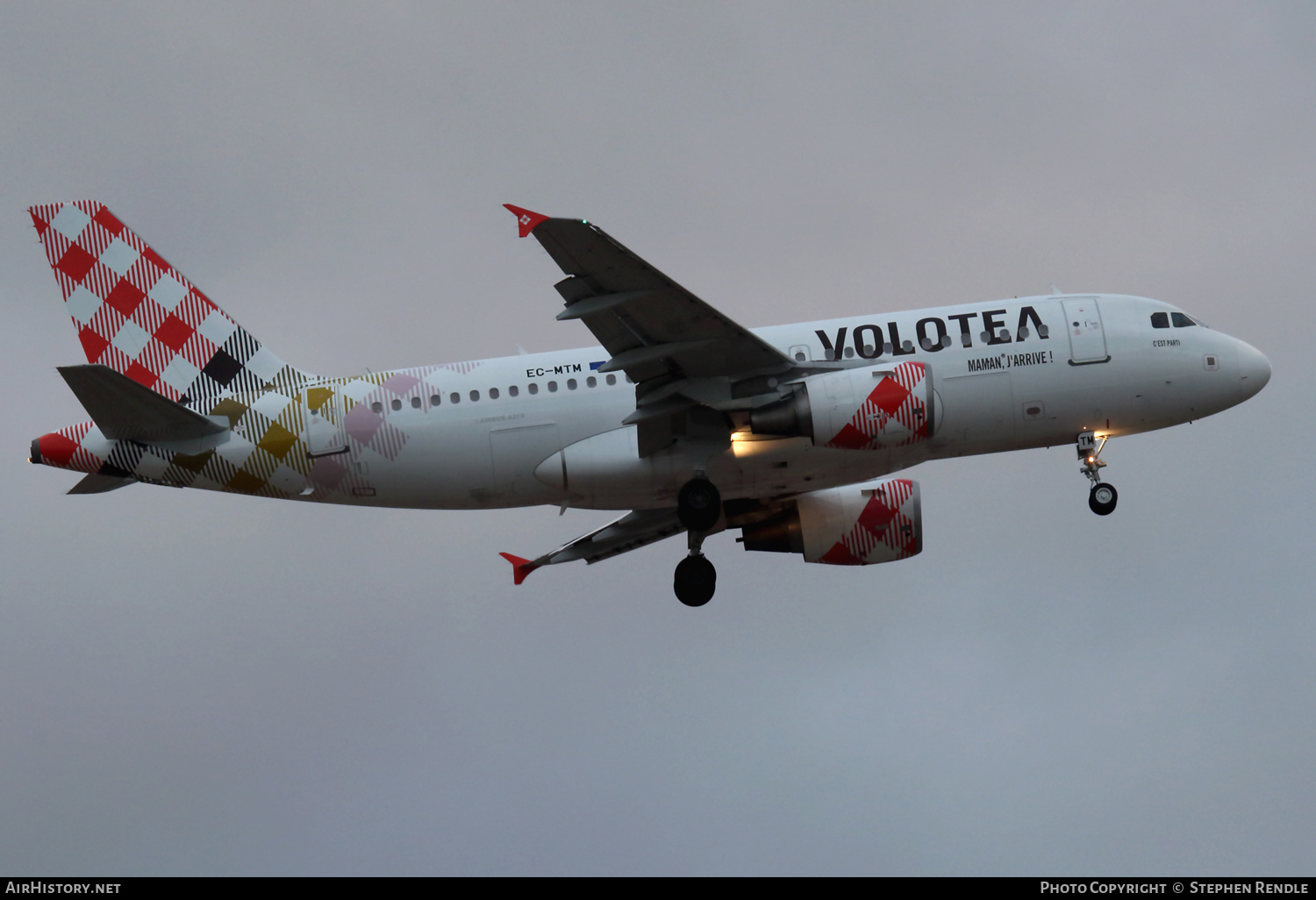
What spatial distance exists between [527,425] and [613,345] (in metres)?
3.36

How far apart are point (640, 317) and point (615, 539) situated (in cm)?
1084

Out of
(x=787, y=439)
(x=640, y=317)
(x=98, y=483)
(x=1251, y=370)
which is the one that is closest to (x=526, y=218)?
(x=640, y=317)

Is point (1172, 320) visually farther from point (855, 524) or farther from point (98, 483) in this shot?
point (98, 483)

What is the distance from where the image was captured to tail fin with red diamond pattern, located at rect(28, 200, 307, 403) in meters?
39.1

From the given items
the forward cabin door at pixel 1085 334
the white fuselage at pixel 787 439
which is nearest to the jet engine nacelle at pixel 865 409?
the white fuselage at pixel 787 439

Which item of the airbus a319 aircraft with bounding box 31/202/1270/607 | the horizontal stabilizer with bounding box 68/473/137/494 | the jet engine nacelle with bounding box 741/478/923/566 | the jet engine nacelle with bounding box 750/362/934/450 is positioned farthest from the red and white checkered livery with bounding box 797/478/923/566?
the horizontal stabilizer with bounding box 68/473/137/494

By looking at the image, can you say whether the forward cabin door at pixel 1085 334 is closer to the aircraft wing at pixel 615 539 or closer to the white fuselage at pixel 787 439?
the white fuselage at pixel 787 439

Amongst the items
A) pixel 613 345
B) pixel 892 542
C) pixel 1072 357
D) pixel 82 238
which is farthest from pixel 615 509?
pixel 82 238

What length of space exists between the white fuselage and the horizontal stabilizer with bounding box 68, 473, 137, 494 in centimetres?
464

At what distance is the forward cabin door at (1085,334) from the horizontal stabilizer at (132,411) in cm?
2098

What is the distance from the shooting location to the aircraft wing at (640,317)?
32.5 m

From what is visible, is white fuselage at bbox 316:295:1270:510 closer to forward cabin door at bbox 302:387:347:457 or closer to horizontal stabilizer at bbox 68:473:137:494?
forward cabin door at bbox 302:387:347:457

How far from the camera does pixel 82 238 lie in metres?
40.5

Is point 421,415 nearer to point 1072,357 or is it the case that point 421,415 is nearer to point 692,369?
point 692,369
